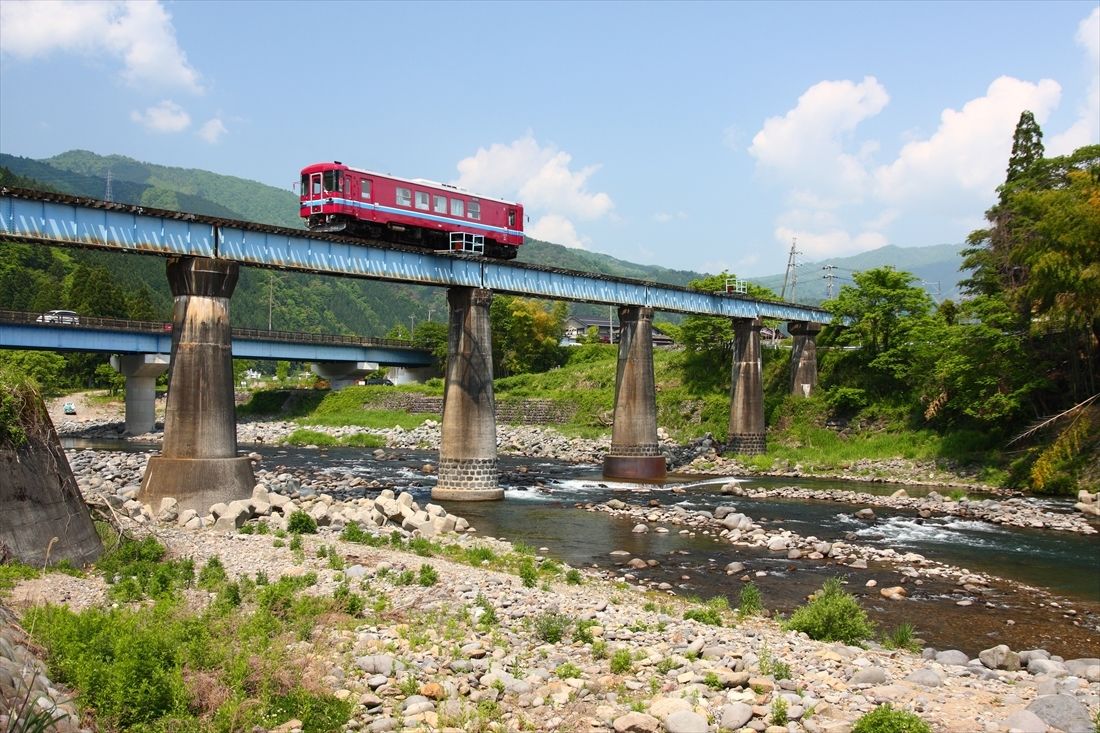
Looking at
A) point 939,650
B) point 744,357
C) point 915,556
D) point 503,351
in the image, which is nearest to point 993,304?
point 744,357

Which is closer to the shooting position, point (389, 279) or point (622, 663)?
point (622, 663)

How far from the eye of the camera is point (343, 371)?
3989 inches

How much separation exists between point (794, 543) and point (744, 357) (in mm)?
33605

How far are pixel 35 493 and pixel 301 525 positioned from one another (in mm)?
8628

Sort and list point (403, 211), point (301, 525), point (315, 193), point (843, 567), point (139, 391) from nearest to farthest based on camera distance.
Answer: point (301, 525)
point (843, 567)
point (315, 193)
point (403, 211)
point (139, 391)

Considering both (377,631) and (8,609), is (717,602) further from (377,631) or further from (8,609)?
→ (8,609)

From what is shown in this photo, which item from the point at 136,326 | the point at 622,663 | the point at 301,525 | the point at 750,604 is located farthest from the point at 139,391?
the point at 622,663

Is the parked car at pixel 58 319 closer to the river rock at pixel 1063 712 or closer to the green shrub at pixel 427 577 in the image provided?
the green shrub at pixel 427 577

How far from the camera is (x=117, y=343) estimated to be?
73.8 meters

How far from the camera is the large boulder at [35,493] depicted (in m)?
16.3

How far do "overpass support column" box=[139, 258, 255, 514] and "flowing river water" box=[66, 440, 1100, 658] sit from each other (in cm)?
850

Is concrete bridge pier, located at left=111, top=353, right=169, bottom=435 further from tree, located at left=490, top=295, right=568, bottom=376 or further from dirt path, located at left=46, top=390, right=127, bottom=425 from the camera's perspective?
tree, located at left=490, top=295, right=568, bottom=376

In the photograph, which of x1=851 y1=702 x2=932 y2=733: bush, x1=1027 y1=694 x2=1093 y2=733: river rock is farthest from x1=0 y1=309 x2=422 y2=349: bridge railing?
x1=1027 y1=694 x2=1093 y2=733: river rock

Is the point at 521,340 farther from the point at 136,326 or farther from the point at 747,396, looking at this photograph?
the point at 747,396
